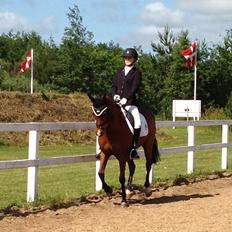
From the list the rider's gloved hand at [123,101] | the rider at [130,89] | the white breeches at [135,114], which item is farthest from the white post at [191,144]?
the rider's gloved hand at [123,101]

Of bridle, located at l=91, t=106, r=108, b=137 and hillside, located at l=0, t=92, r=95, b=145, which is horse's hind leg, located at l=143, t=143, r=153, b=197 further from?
hillside, located at l=0, t=92, r=95, b=145

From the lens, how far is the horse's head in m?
9.60

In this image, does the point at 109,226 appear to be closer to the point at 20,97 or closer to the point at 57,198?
the point at 57,198

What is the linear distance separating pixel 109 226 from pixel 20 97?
81.0ft

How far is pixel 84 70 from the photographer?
5756 cm

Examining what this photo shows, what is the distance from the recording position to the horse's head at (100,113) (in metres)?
9.60

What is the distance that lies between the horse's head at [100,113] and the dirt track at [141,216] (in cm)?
140

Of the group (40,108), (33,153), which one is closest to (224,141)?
(33,153)

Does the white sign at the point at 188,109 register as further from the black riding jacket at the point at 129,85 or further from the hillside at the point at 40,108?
the black riding jacket at the point at 129,85

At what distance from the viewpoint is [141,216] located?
9.31m

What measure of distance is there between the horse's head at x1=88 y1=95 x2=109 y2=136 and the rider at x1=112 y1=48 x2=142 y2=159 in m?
0.93

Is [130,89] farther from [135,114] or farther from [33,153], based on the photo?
[33,153]

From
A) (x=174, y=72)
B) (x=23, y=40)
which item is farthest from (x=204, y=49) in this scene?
(x=23, y=40)

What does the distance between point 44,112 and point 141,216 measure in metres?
23.1
